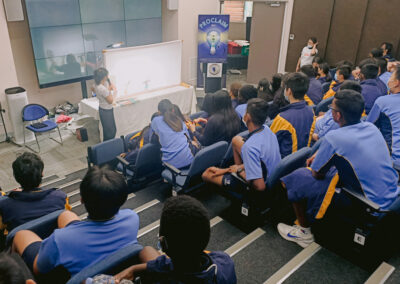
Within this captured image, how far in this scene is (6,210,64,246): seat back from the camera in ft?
6.78

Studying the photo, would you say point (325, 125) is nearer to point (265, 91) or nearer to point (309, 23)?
point (265, 91)

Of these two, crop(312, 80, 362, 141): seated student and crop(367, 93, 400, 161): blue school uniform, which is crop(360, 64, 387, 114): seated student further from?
crop(367, 93, 400, 161): blue school uniform

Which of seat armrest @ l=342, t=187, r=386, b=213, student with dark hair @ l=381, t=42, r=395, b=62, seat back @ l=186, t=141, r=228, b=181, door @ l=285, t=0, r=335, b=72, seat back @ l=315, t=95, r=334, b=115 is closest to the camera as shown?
seat armrest @ l=342, t=187, r=386, b=213

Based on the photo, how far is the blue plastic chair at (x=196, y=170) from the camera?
10.4ft

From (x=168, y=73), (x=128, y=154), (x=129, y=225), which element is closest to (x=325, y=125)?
(x=128, y=154)

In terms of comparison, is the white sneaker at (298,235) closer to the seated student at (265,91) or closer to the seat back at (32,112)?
the seated student at (265,91)

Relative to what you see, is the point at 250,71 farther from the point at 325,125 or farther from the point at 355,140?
the point at 355,140

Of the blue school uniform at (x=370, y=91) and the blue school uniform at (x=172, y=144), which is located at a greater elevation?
the blue school uniform at (x=370, y=91)

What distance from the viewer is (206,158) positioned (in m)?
3.23

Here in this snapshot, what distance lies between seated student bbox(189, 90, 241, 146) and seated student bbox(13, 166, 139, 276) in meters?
1.97

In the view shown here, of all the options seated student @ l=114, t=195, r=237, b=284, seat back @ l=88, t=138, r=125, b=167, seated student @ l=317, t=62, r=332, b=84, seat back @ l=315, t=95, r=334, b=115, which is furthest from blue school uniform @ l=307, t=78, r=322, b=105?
seated student @ l=114, t=195, r=237, b=284

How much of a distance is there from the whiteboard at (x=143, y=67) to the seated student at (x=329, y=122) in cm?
356

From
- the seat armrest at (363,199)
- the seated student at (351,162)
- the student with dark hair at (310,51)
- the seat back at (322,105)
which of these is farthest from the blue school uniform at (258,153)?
the student with dark hair at (310,51)

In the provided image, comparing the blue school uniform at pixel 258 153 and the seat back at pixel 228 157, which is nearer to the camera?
the blue school uniform at pixel 258 153
